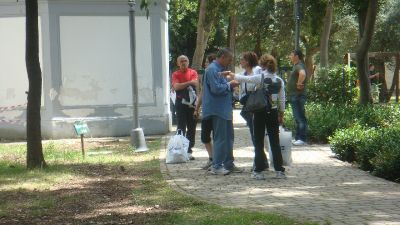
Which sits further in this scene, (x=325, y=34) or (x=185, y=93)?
(x=325, y=34)

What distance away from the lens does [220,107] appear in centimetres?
934

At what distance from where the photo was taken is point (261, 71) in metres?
9.23

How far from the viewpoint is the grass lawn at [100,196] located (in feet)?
21.6

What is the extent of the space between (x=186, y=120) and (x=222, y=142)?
79.2 inches

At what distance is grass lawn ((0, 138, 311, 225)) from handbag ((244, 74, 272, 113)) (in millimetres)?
1560

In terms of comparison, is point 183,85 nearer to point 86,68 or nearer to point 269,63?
point 269,63

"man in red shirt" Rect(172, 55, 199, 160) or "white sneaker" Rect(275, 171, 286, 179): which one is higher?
"man in red shirt" Rect(172, 55, 199, 160)

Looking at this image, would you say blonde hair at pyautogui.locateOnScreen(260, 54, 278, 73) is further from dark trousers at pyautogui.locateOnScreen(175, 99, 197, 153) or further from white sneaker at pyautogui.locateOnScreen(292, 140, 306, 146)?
white sneaker at pyautogui.locateOnScreen(292, 140, 306, 146)

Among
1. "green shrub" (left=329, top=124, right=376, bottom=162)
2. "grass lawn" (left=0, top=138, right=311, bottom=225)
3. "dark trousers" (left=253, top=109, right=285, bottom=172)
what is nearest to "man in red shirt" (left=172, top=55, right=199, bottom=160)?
"grass lawn" (left=0, top=138, right=311, bottom=225)

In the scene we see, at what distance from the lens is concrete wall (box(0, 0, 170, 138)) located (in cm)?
1587

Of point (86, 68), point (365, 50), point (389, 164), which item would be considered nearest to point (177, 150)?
point (389, 164)

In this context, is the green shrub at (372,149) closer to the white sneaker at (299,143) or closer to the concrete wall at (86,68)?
the white sneaker at (299,143)

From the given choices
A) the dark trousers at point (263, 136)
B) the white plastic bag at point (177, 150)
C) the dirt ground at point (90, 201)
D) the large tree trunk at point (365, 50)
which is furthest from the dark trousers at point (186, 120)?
the large tree trunk at point (365, 50)

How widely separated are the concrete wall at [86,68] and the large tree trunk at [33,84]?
19.8ft
